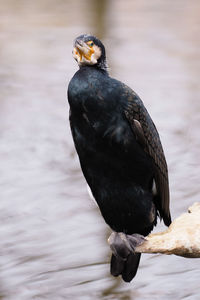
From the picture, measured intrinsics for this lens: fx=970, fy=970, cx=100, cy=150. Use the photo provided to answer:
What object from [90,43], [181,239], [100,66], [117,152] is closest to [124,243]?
[117,152]

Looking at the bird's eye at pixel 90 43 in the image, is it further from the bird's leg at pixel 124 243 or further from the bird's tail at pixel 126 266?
the bird's tail at pixel 126 266

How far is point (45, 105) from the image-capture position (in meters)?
8.77

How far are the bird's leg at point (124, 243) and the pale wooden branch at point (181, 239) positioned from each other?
0.74 feet

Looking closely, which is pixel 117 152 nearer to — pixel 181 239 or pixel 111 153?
pixel 111 153

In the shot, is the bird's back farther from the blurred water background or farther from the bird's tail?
the blurred water background

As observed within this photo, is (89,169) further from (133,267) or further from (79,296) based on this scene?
(79,296)

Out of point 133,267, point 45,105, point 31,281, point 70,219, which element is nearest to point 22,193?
point 70,219

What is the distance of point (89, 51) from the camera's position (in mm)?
4000

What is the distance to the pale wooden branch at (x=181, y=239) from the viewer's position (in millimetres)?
3766

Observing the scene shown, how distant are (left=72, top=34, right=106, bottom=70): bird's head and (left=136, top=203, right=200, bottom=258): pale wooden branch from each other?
739mm

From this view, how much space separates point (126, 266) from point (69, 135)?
364cm

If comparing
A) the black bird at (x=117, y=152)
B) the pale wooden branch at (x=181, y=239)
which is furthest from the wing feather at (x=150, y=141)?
the pale wooden branch at (x=181, y=239)

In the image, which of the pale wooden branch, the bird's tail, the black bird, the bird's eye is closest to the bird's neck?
the black bird

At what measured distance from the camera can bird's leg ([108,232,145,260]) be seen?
4.20 meters
